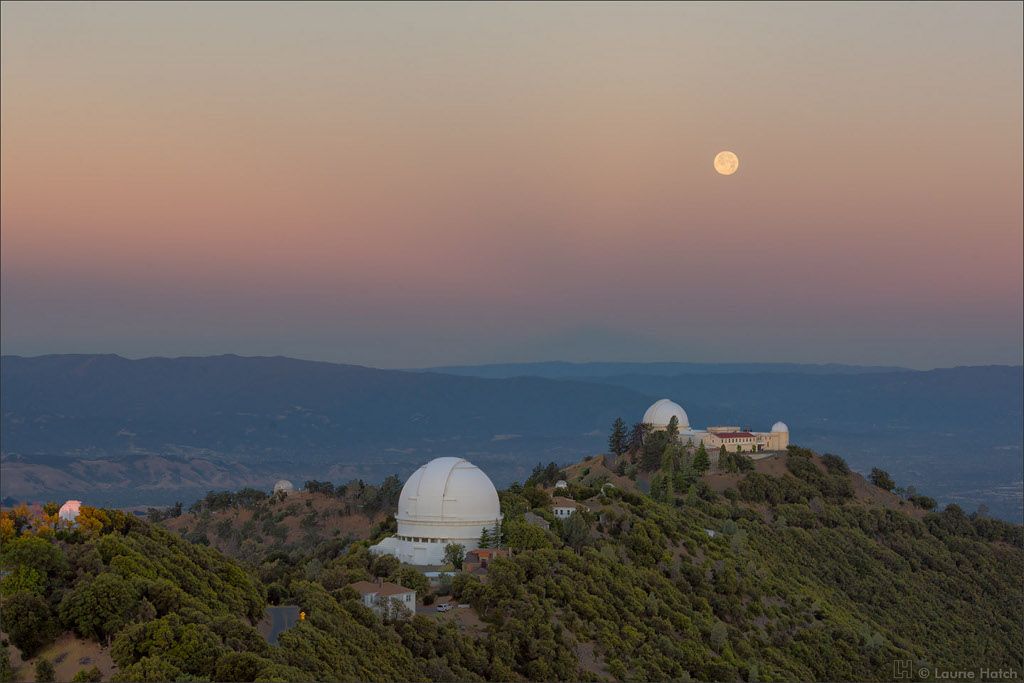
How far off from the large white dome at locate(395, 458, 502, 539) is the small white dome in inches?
664

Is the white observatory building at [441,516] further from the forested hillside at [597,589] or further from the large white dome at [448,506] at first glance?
the forested hillside at [597,589]

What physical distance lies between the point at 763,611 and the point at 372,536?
800 inches

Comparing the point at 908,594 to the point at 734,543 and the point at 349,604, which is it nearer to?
the point at 734,543

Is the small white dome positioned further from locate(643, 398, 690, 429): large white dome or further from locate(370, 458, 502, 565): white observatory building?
locate(643, 398, 690, 429): large white dome

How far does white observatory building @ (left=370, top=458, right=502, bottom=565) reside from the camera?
61659mm

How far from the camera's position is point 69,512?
49969mm

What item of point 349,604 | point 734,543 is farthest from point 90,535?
point 734,543

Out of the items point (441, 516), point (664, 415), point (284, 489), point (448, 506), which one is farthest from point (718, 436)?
point (441, 516)

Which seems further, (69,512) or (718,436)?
(718,436)

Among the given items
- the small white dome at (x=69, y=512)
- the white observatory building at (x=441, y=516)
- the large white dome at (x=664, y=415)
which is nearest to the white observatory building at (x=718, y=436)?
the large white dome at (x=664, y=415)

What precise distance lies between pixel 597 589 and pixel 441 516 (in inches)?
326

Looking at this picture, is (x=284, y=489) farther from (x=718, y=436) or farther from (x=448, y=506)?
(x=448, y=506)

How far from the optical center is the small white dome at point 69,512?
4834cm

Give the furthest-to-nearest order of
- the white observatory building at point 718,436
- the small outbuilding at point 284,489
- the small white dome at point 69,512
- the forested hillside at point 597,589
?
the small outbuilding at point 284,489, the white observatory building at point 718,436, the small white dome at point 69,512, the forested hillside at point 597,589
